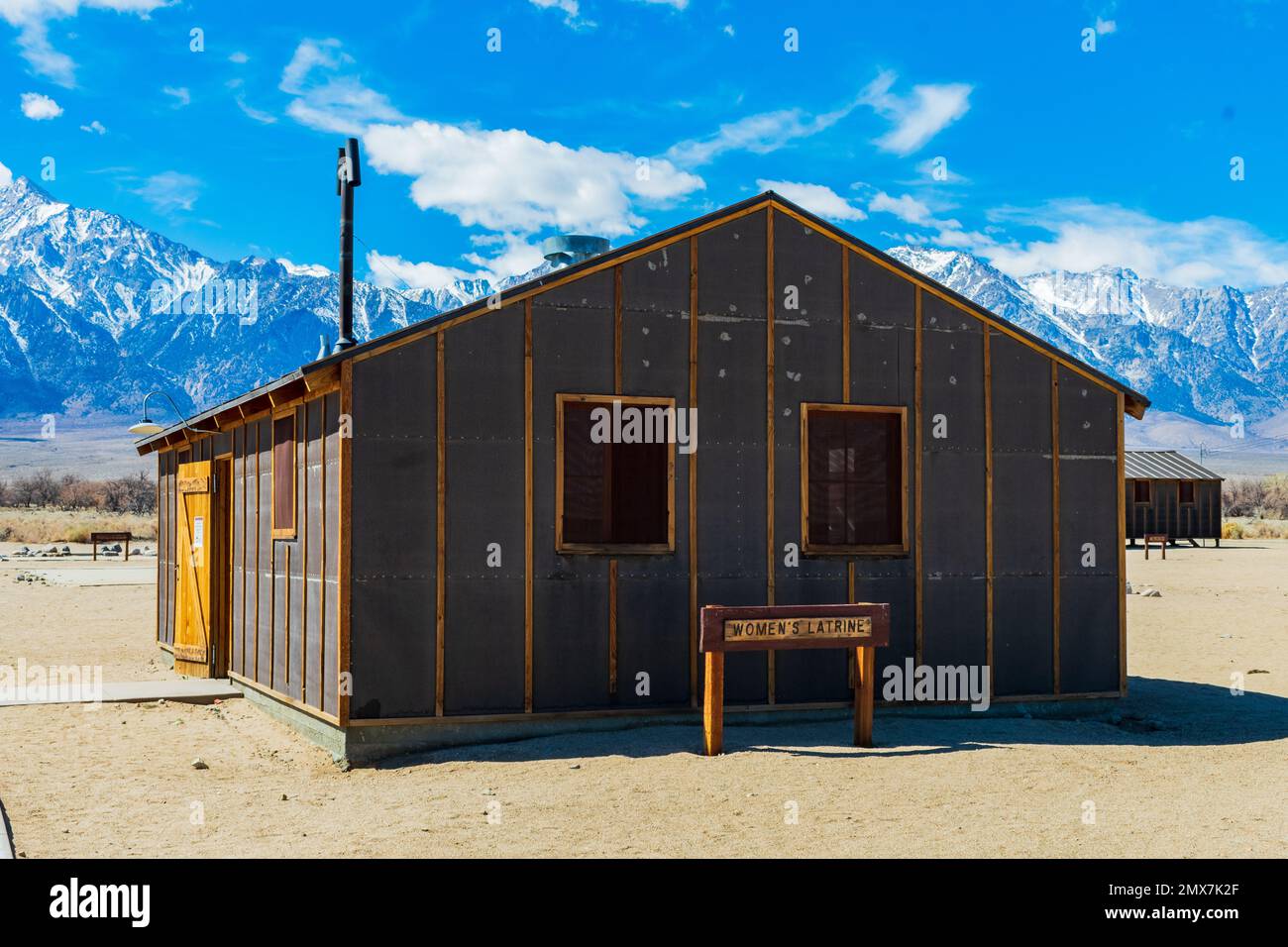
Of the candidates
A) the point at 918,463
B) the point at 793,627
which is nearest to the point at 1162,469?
the point at 918,463

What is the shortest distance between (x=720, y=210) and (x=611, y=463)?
2537 millimetres

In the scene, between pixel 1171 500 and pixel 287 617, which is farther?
pixel 1171 500

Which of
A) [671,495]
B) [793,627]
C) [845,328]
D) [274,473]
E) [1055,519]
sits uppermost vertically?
[845,328]

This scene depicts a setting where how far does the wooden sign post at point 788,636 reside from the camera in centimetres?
989

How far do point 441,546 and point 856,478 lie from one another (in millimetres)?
3997

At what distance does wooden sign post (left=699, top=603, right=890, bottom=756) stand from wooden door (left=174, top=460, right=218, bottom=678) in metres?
7.17

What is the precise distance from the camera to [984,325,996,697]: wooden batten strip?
12.0 m

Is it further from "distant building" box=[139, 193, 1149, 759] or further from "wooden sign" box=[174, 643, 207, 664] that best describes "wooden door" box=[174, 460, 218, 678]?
"distant building" box=[139, 193, 1149, 759]

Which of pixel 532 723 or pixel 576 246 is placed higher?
pixel 576 246

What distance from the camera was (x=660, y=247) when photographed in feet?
36.8

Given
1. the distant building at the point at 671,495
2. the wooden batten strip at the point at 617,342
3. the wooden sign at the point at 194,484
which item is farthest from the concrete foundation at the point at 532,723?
the wooden sign at the point at 194,484

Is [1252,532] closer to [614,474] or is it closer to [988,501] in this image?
[988,501]

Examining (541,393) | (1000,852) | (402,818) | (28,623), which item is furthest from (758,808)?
(28,623)

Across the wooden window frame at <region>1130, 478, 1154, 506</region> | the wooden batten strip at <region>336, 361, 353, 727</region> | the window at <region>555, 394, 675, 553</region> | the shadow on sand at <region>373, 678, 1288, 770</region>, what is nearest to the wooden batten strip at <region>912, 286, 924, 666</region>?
the shadow on sand at <region>373, 678, 1288, 770</region>
